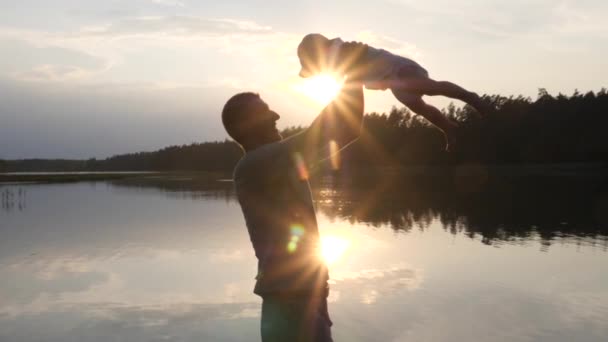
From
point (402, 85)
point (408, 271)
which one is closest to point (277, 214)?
point (402, 85)

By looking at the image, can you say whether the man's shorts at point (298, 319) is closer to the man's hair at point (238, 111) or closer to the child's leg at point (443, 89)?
the man's hair at point (238, 111)

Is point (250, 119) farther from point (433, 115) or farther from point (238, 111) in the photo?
point (433, 115)

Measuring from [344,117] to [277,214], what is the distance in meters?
0.61

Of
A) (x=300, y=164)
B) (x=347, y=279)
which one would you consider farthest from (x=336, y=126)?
(x=347, y=279)

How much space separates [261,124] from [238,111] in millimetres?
135

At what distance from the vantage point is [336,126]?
8.16 ft

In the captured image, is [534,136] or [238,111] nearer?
[238,111]

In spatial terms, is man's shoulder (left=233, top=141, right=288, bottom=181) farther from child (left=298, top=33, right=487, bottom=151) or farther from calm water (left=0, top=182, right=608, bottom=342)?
calm water (left=0, top=182, right=608, bottom=342)

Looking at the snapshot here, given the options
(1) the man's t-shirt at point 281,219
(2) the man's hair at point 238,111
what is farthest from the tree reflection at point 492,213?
(2) the man's hair at point 238,111

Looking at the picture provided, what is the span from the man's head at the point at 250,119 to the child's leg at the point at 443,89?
0.87 meters

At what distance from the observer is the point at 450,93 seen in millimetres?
2197

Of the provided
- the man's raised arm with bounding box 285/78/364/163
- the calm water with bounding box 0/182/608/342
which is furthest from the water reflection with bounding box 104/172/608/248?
the man's raised arm with bounding box 285/78/364/163

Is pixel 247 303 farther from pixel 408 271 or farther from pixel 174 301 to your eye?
pixel 408 271

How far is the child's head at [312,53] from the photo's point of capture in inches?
91.6
